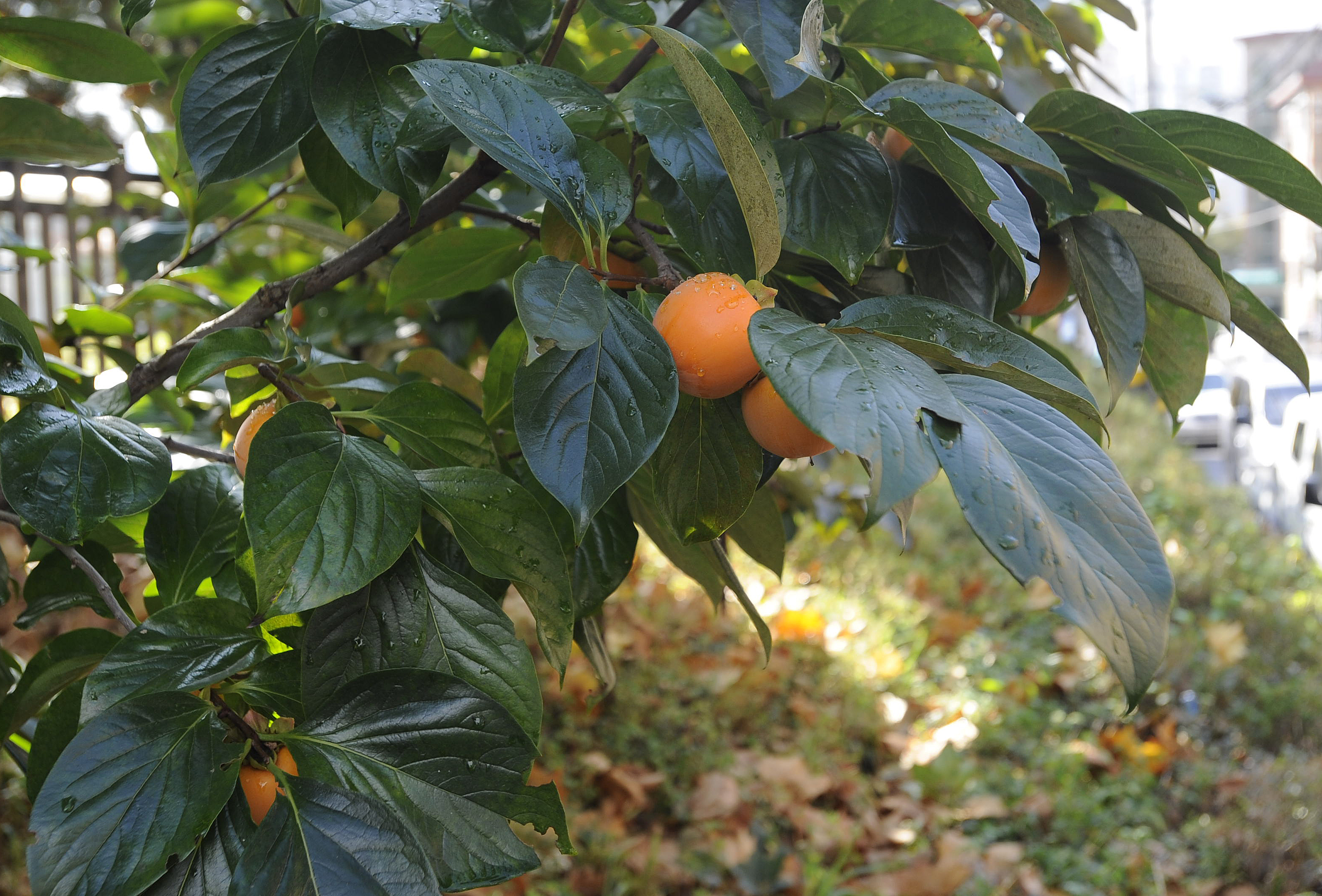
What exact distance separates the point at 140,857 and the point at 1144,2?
482 inches

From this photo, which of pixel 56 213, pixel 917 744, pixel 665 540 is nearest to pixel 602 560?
pixel 665 540

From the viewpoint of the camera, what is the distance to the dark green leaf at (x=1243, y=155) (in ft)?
1.63

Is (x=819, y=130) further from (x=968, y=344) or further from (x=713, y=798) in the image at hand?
(x=713, y=798)

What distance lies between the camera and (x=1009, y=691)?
104 inches

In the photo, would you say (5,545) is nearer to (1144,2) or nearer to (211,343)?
(211,343)

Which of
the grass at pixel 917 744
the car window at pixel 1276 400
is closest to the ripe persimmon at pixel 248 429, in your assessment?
the grass at pixel 917 744

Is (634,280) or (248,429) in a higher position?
(634,280)

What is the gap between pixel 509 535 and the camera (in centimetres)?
41

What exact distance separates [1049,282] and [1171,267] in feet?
0.22

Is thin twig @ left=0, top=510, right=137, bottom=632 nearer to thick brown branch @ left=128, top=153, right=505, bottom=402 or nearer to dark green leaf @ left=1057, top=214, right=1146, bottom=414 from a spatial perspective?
thick brown branch @ left=128, top=153, right=505, bottom=402

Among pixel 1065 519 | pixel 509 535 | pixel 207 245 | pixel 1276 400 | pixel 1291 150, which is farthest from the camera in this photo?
Answer: pixel 1291 150

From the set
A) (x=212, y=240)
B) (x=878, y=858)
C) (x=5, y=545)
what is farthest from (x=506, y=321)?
(x=5, y=545)

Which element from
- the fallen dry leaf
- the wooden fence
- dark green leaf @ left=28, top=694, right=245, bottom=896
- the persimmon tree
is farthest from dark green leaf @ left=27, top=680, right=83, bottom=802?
the wooden fence

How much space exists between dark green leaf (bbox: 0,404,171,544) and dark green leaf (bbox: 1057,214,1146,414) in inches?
18.9
